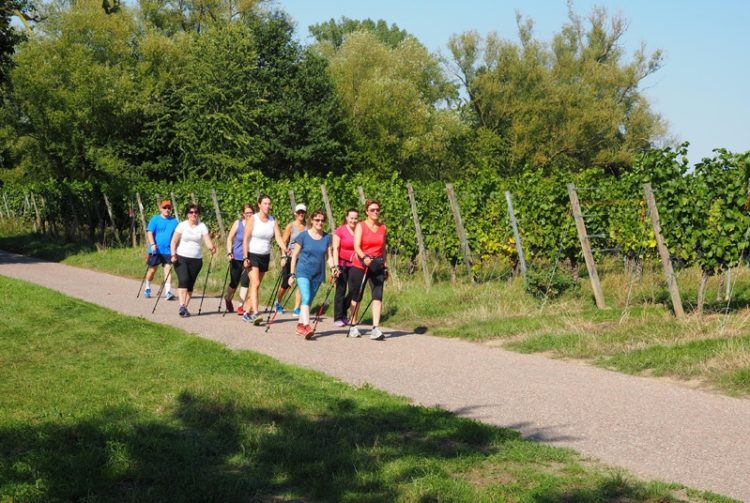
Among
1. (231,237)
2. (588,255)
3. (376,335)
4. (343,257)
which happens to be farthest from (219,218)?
(376,335)

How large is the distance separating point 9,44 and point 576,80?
39.9 m

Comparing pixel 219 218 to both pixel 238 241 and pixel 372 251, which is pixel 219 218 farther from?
pixel 372 251

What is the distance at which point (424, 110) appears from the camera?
201 ft

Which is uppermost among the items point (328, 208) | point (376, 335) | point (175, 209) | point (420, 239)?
point (175, 209)

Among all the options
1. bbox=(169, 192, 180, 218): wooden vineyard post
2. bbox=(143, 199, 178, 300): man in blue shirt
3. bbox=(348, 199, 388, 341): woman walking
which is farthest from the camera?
bbox=(169, 192, 180, 218): wooden vineyard post

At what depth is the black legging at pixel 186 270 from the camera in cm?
1616

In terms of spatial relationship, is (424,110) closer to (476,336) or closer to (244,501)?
(476,336)

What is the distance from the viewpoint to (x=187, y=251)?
16266 millimetres

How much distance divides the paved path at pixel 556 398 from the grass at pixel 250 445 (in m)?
0.43

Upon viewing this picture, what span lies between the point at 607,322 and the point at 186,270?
22.5 feet

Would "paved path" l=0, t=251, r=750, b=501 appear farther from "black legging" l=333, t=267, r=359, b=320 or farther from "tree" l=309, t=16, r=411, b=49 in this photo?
"tree" l=309, t=16, r=411, b=49

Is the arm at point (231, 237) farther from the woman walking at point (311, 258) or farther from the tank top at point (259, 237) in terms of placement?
the woman walking at point (311, 258)

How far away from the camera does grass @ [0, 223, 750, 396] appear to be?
10359mm

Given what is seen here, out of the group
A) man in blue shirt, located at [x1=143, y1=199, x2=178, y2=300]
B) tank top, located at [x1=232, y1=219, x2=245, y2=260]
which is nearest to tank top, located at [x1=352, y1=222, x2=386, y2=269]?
tank top, located at [x1=232, y1=219, x2=245, y2=260]
